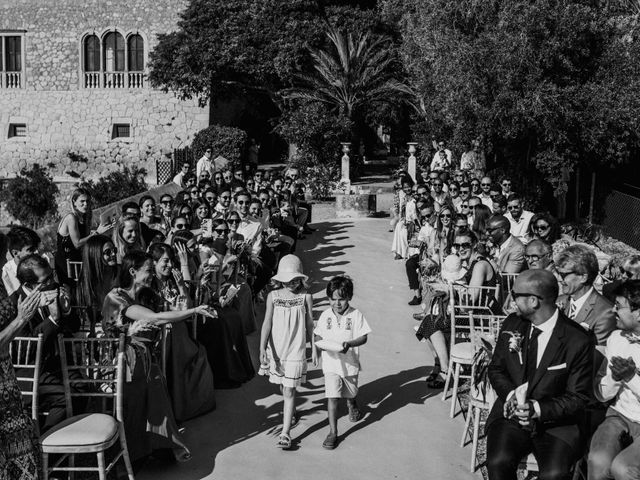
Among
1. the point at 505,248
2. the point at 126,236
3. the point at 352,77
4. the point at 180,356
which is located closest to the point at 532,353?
the point at 180,356

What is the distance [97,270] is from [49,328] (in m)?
1.85

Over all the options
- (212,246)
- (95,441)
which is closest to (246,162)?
(212,246)

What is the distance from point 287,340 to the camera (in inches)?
250

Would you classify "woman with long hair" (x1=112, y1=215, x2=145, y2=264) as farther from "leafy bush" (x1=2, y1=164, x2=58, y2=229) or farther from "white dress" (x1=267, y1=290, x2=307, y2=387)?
"leafy bush" (x1=2, y1=164, x2=58, y2=229)

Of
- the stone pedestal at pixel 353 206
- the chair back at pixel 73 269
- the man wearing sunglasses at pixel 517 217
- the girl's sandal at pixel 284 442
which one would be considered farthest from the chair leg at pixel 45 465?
the stone pedestal at pixel 353 206

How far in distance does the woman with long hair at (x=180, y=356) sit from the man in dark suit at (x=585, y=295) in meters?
3.00

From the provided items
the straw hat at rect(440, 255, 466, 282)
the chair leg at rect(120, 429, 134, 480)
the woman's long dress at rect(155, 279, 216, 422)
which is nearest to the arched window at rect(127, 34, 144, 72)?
the straw hat at rect(440, 255, 466, 282)

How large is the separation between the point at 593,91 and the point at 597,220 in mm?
4213

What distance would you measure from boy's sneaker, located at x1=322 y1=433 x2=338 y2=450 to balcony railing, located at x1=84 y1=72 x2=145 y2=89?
88.3 ft

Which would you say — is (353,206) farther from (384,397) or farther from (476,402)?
(476,402)

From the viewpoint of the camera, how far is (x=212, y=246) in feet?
29.8

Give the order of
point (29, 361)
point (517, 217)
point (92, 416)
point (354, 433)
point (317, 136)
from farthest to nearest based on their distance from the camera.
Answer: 1. point (317, 136)
2. point (517, 217)
3. point (354, 433)
4. point (29, 361)
5. point (92, 416)

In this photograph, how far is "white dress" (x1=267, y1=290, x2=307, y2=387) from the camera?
6336 millimetres

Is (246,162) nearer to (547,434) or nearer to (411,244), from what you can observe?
(411,244)
